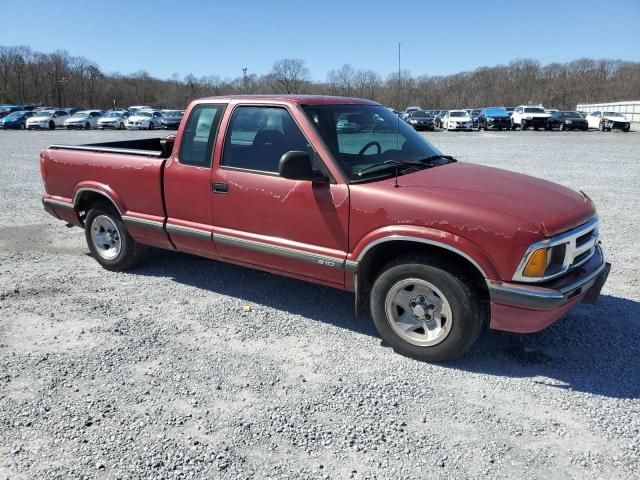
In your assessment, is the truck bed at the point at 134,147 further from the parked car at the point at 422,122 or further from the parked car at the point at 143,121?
the parked car at the point at 143,121

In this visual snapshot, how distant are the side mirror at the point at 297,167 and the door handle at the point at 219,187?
796mm

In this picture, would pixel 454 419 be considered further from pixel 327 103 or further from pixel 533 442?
pixel 327 103

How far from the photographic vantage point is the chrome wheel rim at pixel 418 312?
3746mm

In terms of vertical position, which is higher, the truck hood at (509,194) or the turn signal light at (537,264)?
the truck hood at (509,194)

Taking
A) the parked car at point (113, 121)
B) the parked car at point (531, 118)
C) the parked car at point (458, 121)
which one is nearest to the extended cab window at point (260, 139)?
the parked car at point (458, 121)

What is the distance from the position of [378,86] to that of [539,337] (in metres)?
104

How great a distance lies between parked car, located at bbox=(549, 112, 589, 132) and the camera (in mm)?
38719


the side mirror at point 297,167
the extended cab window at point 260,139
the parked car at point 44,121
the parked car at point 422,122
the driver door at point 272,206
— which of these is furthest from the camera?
the parked car at point 44,121

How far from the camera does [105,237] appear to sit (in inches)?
237

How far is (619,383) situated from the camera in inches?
140

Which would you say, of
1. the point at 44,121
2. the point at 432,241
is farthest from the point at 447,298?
the point at 44,121

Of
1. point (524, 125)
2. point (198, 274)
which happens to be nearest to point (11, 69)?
point (524, 125)

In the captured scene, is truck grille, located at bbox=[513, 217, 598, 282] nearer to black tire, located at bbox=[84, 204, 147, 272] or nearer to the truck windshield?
the truck windshield

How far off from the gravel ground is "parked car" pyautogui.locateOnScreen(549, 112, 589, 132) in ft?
123
